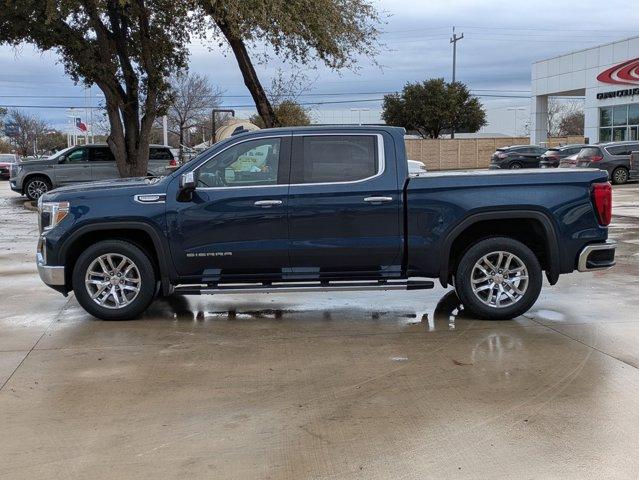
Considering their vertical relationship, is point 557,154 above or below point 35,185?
above

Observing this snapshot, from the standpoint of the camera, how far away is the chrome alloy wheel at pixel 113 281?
6.98 metres

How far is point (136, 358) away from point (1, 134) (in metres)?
97.5

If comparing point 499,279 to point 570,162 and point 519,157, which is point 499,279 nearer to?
point 570,162

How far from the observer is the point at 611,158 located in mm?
25703

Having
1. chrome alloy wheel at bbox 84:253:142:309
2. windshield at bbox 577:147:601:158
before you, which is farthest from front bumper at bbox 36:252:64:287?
windshield at bbox 577:147:601:158

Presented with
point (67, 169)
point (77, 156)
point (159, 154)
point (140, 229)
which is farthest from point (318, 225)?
point (159, 154)

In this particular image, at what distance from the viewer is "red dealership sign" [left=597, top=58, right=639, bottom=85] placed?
35.0 meters

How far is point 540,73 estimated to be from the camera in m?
43.1

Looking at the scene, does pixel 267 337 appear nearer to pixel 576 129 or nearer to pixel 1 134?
pixel 576 129

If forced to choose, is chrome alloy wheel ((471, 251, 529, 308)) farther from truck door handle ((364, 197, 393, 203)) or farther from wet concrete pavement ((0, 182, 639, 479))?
truck door handle ((364, 197, 393, 203))

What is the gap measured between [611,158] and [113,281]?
2308 cm

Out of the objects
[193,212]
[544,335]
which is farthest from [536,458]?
[193,212]

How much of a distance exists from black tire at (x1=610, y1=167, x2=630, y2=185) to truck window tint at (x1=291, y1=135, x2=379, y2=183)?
71.6 ft

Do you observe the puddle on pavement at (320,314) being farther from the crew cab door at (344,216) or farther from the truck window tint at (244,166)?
the truck window tint at (244,166)
